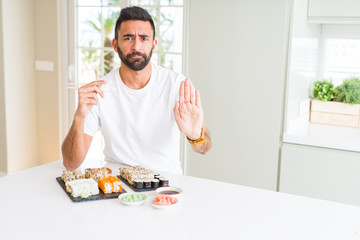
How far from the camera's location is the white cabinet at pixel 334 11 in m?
2.83

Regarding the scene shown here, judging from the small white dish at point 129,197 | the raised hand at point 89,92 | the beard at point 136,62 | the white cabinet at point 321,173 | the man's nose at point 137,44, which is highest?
the man's nose at point 137,44

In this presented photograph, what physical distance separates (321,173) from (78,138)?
1.58m

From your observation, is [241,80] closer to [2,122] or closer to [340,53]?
[340,53]

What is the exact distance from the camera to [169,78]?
2.36 m

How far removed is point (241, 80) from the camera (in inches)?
119

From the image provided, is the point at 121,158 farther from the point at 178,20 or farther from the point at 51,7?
the point at 51,7

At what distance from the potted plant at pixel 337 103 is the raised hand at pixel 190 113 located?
4.93ft

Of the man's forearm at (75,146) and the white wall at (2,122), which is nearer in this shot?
the man's forearm at (75,146)

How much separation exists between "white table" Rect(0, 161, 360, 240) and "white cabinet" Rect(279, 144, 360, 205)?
1.20m

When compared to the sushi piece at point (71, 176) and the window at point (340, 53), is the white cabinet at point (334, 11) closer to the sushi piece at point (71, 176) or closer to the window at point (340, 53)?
the window at point (340, 53)

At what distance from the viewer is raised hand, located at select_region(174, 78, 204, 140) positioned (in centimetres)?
202

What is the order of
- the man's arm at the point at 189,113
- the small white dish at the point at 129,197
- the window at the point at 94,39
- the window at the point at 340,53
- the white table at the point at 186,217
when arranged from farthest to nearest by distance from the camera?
the window at the point at 94,39
the window at the point at 340,53
the man's arm at the point at 189,113
the small white dish at the point at 129,197
the white table at the point at 186,217

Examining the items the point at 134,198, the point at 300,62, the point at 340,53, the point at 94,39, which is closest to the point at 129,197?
the point at 134,198

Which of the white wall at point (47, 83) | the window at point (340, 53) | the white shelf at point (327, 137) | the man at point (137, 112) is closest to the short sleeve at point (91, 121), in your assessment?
the man at point (137, 112)
